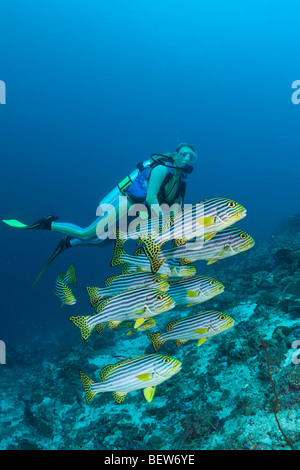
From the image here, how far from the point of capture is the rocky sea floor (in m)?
3.48

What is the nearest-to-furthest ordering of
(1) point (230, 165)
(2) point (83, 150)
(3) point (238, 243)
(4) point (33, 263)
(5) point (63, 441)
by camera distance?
(3) point (238, 243), (5) point (63, 441), (4) point (33, 263), (2) point (83, 150), (1) point (230, 165)

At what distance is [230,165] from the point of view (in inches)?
6821

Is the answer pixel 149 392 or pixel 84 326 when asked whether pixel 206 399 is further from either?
pixel 84 326

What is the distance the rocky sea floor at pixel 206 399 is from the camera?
137 inches

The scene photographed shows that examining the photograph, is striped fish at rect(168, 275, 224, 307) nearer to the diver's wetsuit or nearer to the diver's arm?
the diver's arm

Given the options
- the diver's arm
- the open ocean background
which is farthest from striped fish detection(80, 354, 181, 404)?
the open ocean background

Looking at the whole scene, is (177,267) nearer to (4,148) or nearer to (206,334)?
(206,334)

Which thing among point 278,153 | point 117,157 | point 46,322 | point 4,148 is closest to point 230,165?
point 278,153

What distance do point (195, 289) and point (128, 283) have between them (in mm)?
900

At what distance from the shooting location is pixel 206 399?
4.47 metres

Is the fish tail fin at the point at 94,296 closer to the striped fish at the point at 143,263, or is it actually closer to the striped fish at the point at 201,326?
the striped fish at the point at 143,263

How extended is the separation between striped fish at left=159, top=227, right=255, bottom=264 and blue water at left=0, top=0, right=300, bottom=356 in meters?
105

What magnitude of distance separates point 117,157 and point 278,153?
102185 millimetres
